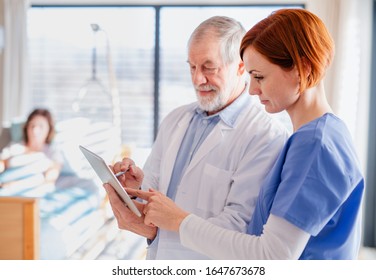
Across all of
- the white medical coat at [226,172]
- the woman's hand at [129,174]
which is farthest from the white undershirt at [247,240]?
the woman's hand at [129,174]

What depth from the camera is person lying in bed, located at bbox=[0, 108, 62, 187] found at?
8.71 feet

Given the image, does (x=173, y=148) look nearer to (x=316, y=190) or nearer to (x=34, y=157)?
(x=316, y=190)

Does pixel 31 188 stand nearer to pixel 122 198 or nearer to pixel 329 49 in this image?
pixel 122 198

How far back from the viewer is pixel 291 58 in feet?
2.33

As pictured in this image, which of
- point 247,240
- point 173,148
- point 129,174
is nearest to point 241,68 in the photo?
point 173,148

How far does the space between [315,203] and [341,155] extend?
78mm

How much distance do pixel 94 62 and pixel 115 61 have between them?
14 cm

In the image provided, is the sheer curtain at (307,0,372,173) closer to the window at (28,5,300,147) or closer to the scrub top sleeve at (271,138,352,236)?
the window at (28,5,300,147)

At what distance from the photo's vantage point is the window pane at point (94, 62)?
3.06m

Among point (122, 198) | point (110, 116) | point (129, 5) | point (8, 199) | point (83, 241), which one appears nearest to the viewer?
point (122, 198)

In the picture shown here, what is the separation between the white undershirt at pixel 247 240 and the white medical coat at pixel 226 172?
109 millimetres

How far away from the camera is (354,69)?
8.14 feet

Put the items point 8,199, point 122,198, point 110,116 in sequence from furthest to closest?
1. point 110,116
2. point 8,199
3. point 122,198
